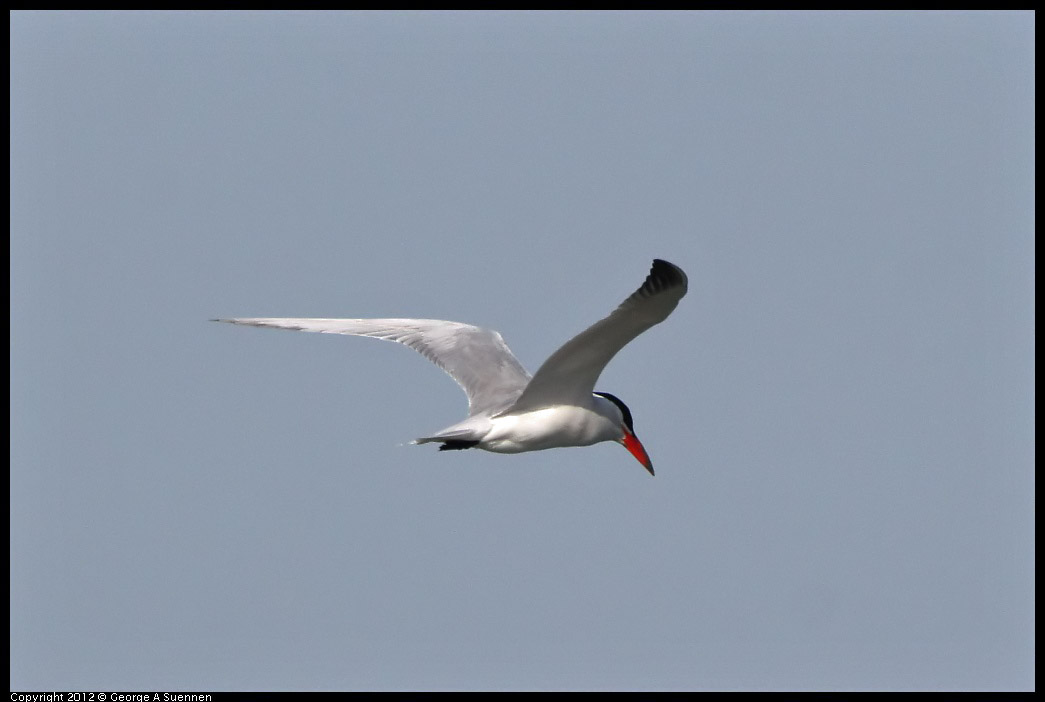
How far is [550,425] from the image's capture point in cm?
1082

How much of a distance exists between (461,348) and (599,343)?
101 inches

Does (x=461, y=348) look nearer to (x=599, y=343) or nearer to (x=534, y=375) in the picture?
(x=534, y=375)

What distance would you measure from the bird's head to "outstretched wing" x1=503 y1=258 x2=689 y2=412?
2.10 feet

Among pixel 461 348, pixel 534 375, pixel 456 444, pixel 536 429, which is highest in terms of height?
pixel 461 348

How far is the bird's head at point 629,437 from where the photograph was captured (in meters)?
11.5

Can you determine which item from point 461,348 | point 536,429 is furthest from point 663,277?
point 461,348

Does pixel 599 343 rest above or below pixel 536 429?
above

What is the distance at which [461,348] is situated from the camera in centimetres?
1231

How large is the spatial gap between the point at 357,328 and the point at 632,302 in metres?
3.87

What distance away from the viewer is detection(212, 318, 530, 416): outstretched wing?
11.6 metres

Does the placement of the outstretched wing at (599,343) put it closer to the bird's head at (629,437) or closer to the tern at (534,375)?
the tern at (534,375)

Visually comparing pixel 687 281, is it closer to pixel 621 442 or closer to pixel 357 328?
pixel 621 442

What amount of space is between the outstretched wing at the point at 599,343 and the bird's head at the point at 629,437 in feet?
2.10
